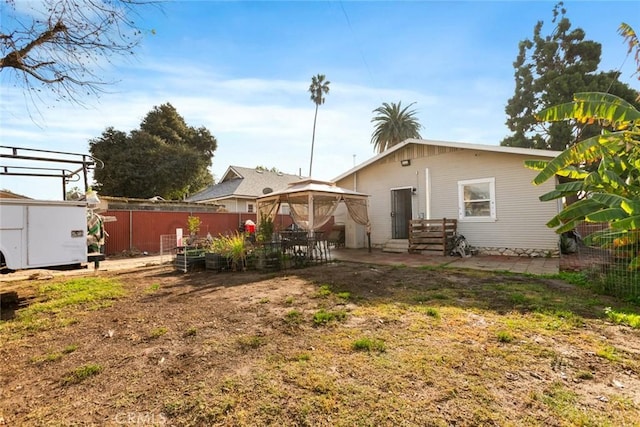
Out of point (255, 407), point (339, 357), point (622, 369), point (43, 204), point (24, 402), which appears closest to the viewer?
point (255, 407)

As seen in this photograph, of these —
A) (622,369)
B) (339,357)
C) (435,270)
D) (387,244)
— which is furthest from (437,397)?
(387,244)

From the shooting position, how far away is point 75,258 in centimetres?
515

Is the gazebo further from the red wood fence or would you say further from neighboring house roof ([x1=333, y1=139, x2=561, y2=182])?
neighboring house roof ([x1=333, y1=139, x2=561, y2=182])

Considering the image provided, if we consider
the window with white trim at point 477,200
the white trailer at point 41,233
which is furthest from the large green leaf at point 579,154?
the white trailer at point 41,233

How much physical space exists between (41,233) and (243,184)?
747 inches

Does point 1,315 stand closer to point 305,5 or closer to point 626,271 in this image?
point 305,5

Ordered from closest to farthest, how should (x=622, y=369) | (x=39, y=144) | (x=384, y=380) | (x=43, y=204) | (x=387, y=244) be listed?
(x=384, y=380), (x=622, y=369), (x=43, y=204), (x=39, y=144), (x=387, y=244)

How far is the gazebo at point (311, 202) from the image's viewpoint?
1055 cm

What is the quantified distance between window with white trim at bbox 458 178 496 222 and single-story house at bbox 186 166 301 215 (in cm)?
A: 1209

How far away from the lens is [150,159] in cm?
2428

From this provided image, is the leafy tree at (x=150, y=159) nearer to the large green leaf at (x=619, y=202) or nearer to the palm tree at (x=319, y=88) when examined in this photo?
the palm tree at (x=319, y=88)

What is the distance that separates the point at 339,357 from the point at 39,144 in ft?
23.1

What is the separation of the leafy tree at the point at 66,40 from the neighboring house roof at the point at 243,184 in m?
16.7

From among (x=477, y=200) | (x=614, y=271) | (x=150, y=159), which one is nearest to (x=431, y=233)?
(x=477, y=200)
